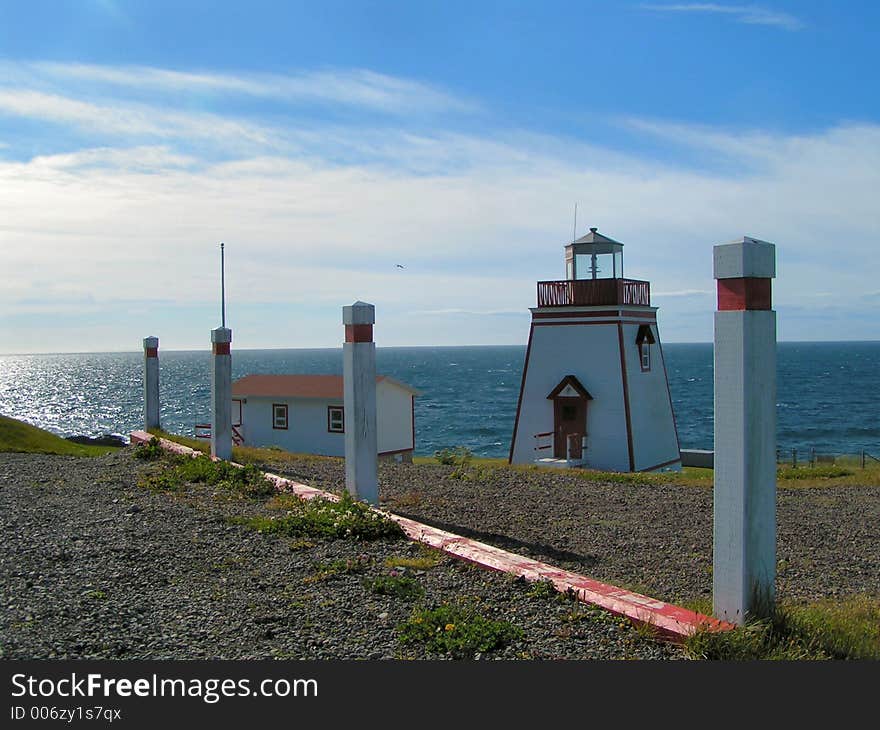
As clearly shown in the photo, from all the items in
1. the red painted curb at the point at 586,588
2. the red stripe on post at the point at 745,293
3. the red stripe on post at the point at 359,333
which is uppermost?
the red stripe on post at the point at 745,293

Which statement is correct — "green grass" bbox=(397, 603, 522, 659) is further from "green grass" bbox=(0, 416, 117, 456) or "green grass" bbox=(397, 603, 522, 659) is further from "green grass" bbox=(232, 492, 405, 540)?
"green grass" bbox=(0, 416, 117, 456)

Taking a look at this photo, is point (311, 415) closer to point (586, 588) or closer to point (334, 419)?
→ point (334, 419)

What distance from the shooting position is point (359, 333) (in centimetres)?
999

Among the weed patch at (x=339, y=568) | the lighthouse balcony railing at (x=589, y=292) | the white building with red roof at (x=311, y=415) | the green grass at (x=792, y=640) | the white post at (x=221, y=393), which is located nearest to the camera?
the green grass at (x=792, y=640)

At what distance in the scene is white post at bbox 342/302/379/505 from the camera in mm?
9922

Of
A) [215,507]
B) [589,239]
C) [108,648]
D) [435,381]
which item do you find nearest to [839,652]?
[108,648]

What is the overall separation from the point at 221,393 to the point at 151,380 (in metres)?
3.96

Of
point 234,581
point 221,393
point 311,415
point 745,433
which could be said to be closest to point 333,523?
point 234,581

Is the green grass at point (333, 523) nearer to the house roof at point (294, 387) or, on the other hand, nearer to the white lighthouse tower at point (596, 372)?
the white lighthouse tower at point (596, 372)

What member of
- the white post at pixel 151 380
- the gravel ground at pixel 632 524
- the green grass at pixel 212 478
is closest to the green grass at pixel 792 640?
the gravel ground at pixel 632 524

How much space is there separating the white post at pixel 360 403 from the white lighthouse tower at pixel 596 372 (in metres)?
12.8

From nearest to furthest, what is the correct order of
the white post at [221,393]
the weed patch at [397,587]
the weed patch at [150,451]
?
1. the weed patch at [397,587]
2. the weed patch at [150,451]
3. the white post at [221,393]

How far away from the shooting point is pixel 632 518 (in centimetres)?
1089

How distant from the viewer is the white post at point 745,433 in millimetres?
5328
